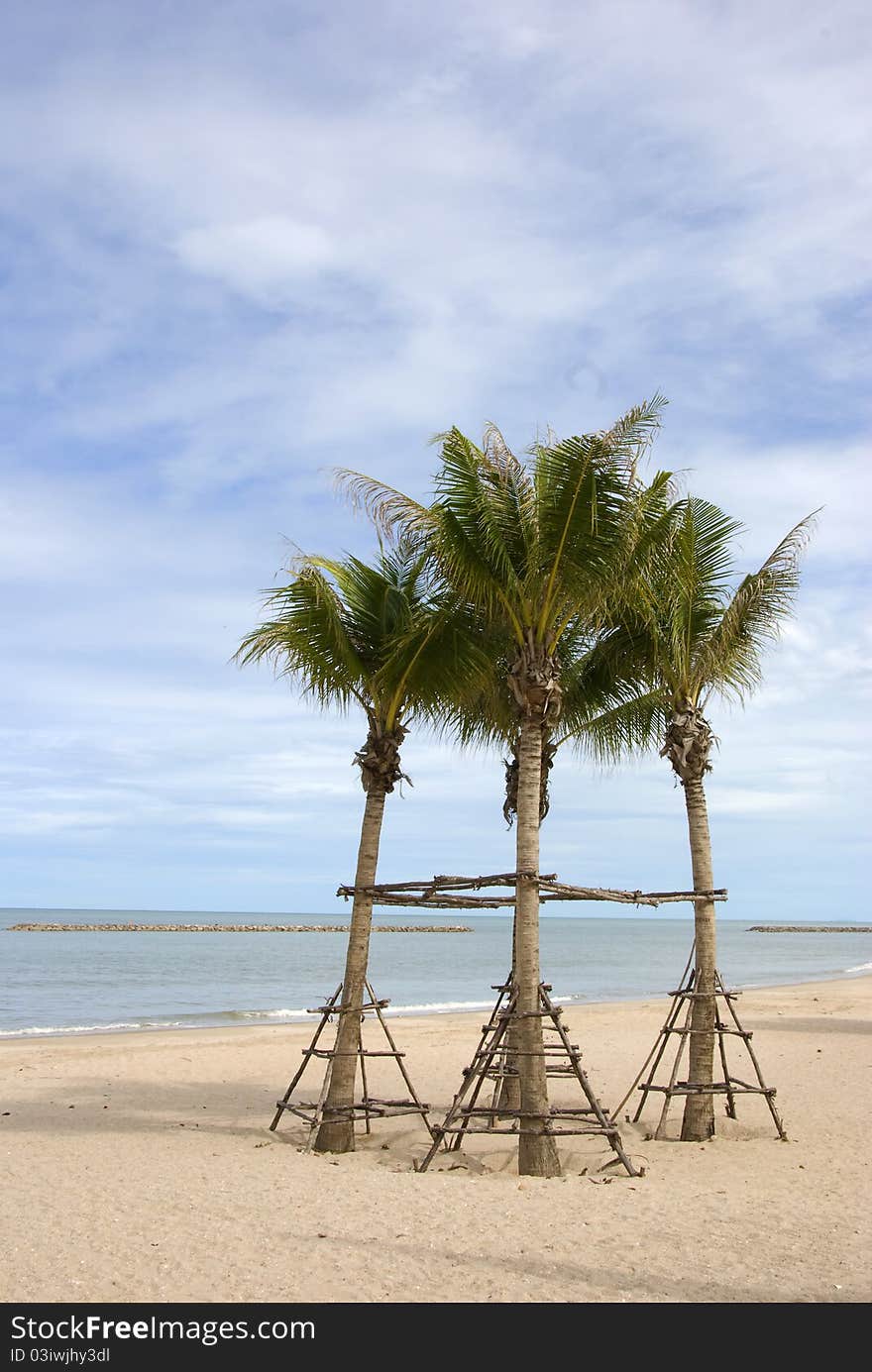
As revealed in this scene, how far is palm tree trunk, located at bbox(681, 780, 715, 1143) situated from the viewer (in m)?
12.3

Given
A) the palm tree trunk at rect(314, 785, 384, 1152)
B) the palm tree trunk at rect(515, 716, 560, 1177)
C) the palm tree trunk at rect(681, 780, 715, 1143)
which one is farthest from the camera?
the palm tree trunk at rect(681, 780, 715, 1143)

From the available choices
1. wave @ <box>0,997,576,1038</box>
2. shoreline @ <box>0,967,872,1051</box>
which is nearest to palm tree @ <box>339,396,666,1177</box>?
shoreline @ <box>0,967,872,1051</box>

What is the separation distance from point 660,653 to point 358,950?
4.64m

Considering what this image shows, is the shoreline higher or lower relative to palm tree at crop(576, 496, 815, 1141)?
lower

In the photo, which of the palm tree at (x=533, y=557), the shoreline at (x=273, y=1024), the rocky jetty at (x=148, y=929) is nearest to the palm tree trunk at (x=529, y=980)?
the palm tree at (x=533, y=557)

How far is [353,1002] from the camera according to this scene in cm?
1160

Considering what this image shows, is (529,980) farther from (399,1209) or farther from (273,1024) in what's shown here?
(273,1024)

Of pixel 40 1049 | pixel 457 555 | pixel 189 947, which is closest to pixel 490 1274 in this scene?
pixel 457 555

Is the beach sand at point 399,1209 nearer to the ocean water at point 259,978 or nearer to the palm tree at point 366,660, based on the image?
the palm tree at point 366,660

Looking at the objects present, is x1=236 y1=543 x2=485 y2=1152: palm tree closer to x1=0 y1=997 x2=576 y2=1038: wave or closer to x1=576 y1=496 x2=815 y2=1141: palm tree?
x1=576 y1=496 x2=815 y2=1141: palm tree

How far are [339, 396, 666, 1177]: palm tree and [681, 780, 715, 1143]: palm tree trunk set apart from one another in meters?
2.60

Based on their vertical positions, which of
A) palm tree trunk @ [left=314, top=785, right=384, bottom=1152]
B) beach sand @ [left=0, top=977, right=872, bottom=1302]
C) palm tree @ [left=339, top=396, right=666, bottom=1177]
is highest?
palm tree @ [left=339, top=396, right=666, bottom=1177]

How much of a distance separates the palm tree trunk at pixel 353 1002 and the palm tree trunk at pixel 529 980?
171 cm
